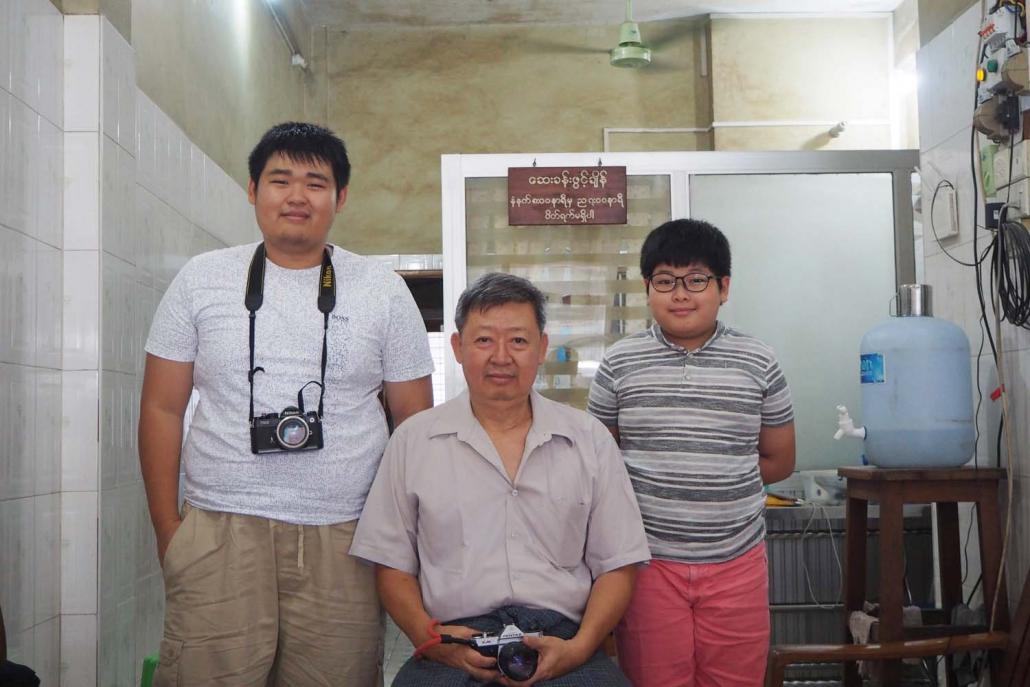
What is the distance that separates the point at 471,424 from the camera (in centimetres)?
172

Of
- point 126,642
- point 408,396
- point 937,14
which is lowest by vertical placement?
point 126,642

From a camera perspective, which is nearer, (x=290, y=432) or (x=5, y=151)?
(x=290, y=432)

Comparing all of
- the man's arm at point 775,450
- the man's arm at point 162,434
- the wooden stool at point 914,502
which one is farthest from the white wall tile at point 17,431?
the wooden stool at point 914,502

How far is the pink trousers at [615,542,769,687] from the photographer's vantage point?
72.3 inches

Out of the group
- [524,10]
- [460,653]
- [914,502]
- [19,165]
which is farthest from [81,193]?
[524,10]

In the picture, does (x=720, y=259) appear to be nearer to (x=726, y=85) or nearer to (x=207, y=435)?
(x=207, y=435)

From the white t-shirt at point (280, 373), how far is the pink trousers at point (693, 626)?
1.94 feet

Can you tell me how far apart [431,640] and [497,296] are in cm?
58

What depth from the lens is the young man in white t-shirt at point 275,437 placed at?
159 cm

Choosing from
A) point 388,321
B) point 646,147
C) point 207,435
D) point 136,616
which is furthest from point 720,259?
point 646,147

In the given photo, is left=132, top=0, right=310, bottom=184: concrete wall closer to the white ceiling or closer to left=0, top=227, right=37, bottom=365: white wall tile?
the white ceiling

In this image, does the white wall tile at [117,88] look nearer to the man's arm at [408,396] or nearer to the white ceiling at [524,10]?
the man's arm at [408,396]

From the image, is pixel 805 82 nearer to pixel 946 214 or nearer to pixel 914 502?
pixel 946 214

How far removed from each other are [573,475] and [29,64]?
5.63 feet
